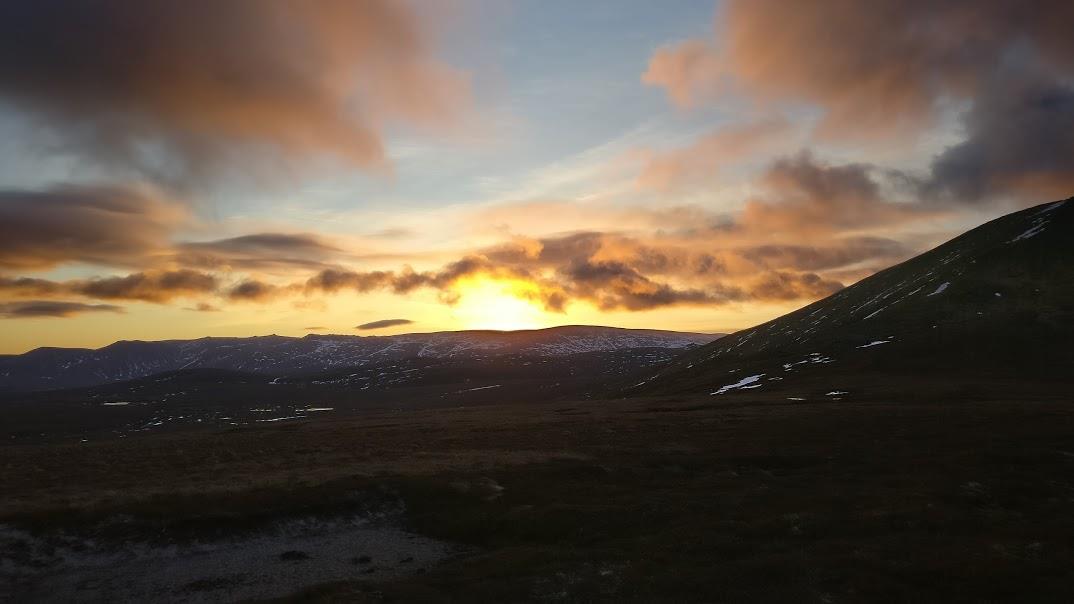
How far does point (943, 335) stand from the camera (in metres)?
146

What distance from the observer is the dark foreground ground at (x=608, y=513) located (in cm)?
2616

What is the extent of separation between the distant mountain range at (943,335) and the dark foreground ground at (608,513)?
6239 cm

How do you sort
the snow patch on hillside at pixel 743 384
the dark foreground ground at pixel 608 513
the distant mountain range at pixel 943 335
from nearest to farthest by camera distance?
the dark foreground ground at pixel 608 513 → the distant mountain range at pixel 943 335 → the snow patch on hillside at pixel 743 384

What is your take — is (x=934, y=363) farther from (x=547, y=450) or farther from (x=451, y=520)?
(x=451, y=520)

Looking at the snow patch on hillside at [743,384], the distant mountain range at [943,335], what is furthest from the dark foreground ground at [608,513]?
the snow patch on hillside at [743,384]

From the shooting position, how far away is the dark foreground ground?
85.8 ft

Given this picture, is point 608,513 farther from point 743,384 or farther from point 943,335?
point 943,335

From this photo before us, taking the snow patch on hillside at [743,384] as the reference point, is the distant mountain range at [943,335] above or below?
above

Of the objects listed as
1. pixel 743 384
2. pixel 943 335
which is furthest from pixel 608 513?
pixel 943 335

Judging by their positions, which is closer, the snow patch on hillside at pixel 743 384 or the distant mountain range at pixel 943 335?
the distant mountain range at pixel 943 335

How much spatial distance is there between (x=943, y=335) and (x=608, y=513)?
14574cm

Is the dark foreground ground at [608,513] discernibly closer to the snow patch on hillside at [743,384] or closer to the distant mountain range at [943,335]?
the distant mountain range at [943,335]

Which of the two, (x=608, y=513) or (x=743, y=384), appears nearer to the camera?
(x=608, y=513)

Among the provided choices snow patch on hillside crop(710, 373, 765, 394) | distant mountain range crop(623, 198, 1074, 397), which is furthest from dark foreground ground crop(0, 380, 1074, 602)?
snow patch on hillside crop(710, 373, 765, 394)
